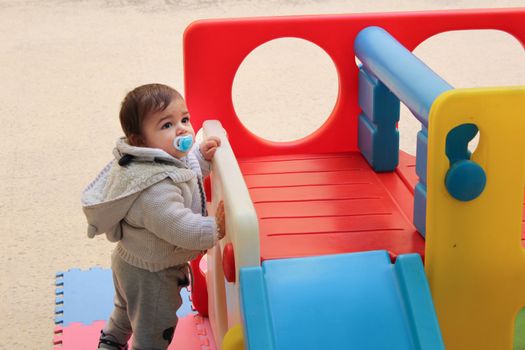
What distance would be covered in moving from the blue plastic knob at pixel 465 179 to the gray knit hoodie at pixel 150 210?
32 cm

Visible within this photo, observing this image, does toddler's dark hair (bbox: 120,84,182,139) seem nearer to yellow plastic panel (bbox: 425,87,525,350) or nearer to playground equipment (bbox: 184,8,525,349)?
playground equipment (bbox: 184,8,525,349)

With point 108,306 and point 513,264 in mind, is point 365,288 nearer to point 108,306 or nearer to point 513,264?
point 513,264

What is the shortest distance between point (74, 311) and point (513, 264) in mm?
851

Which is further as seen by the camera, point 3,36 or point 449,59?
point 3,36

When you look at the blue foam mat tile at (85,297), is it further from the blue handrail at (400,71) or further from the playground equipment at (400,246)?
the blue handrail at (400,71)

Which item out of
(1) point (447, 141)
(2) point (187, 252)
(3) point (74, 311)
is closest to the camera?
(1) point (447, 141)

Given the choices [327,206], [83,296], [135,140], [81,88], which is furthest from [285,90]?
[135,140]

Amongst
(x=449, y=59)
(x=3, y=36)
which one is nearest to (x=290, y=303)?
(x=449, y=59)

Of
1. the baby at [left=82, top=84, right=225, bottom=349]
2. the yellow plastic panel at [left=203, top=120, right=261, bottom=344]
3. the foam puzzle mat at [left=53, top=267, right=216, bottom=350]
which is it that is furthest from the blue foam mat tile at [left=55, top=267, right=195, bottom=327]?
the baby at [left=82, top=84, right=225, bottom=349]

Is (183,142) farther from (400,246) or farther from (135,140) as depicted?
(400,246)

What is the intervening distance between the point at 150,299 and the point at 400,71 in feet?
1.56

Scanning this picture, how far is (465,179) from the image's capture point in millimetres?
1056

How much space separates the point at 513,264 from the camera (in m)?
1.12

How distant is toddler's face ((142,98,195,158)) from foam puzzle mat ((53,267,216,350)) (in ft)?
1.43
